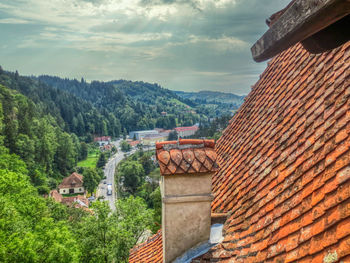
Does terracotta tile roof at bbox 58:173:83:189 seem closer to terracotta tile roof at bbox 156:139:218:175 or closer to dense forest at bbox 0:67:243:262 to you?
dense forest at bbox 0:67:243:262

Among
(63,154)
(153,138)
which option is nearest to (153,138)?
(153,138)

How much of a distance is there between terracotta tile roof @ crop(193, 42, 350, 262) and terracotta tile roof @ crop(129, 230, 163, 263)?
80.2 inches

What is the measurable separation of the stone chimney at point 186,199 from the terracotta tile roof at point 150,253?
159 centimetres

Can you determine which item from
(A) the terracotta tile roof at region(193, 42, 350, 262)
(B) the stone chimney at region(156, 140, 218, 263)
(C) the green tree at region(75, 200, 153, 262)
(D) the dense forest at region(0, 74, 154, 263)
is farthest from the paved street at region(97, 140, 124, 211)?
(A) the terracotta tile roof at region(193, 42, 350, 262)

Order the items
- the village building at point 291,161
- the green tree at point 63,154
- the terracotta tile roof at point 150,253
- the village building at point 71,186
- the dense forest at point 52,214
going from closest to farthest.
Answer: the village building at point 291,161
the terracotta tile roof at point 150,253
the dense forest at point 52,214
the village building at point 71,186
the green tree at point 63,154

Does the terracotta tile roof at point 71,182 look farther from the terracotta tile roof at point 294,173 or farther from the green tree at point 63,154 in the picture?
the terracotta tile roof at point 294,173

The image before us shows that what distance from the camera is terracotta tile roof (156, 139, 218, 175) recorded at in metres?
4.05

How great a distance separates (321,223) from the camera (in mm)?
2125

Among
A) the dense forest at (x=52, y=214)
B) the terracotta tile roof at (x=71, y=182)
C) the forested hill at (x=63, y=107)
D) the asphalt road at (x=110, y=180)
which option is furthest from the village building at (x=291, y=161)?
the forested hill at (x=63, y=107)

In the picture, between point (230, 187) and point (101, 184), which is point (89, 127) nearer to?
point (101, 184)

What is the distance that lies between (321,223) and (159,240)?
5230 millimetres

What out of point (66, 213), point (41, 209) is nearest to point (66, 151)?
point (66, 213)

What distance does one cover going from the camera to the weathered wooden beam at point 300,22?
1532mm

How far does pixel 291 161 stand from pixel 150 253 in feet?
15.3
